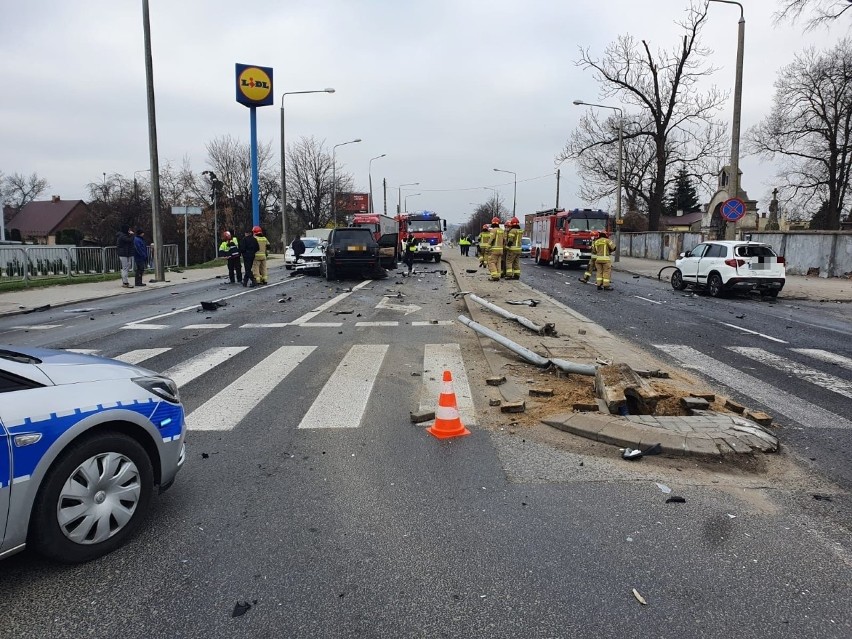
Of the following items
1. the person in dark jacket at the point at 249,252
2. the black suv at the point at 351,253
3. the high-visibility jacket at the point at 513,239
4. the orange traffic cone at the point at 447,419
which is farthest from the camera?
the black suv at the point at 351,253

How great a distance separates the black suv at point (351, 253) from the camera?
2230 centimetres

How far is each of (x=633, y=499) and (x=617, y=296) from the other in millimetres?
14785

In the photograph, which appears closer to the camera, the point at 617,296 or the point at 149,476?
the point at 149,476

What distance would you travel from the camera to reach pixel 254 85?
4131 cm

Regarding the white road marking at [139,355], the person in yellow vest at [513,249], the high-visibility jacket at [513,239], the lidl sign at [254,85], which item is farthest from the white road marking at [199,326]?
the lidl sign at [254,85]

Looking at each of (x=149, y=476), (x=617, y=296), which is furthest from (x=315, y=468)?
(x=617, y=296)

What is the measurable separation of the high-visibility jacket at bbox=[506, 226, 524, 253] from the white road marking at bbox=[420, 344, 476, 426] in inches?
451

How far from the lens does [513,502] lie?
402cm

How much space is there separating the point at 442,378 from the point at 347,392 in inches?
45.6

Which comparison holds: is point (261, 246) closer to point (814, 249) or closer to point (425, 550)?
point (425, 550)

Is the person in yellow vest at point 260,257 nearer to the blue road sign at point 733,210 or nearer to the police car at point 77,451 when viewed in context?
the blue road sign at point 733,210

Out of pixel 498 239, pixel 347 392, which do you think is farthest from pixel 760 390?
pixel 498 239

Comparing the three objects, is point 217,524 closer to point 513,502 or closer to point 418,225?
point 513,502

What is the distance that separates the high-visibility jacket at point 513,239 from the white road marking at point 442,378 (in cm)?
1145
